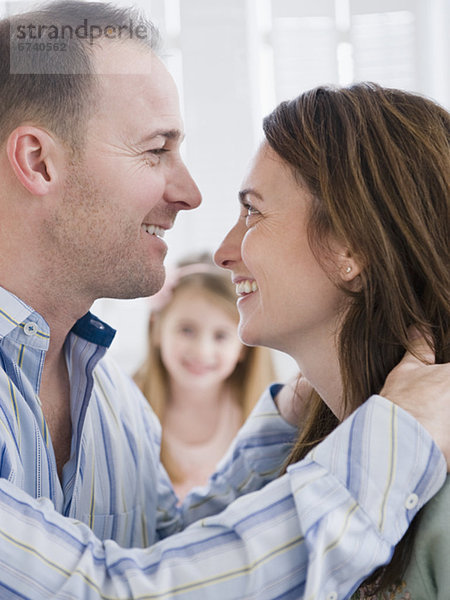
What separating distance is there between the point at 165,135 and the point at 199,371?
1400mm

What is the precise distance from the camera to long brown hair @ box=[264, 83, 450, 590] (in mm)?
1271

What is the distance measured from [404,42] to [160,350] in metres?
1.96

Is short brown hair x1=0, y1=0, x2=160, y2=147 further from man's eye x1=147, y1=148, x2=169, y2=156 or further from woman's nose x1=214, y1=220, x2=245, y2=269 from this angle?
woman's nose x1=214, y1=220, x2=245, y2=269

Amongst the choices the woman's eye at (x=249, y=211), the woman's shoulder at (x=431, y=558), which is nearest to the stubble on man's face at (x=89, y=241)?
the woman's eye at (x=249, y=211)

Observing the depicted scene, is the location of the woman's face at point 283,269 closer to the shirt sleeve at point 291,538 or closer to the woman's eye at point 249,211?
the woman's eye at point 249,211

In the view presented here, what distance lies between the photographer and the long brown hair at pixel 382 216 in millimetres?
1271

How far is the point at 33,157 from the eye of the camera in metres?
1.45

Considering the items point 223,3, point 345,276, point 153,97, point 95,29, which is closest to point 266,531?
point 345,276

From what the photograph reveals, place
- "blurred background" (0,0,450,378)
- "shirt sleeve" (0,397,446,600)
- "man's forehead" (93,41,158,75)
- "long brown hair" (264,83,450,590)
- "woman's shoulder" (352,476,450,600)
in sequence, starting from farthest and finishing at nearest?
1. "blurred background" (0,0,450,378)
2. "man's forehead" (93,41,158,75)
3. "long brown hair" (264,83,450,590)
4. "woman's shoulder" (352,476,450,600)
5. "shirt sleeve" (0,397,446,600)

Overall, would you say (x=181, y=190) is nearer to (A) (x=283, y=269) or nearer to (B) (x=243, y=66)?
(A) (x=283, y=269)

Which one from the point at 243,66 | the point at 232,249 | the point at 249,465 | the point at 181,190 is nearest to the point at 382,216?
the point at 232,249

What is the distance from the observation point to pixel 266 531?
98 cm

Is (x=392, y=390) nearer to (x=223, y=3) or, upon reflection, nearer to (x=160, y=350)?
(x=160, y=350)

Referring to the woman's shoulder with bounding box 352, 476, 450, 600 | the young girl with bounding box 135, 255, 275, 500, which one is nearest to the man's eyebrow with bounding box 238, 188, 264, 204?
the woman's shoulder with bounding box 352, 476, 450, 600
